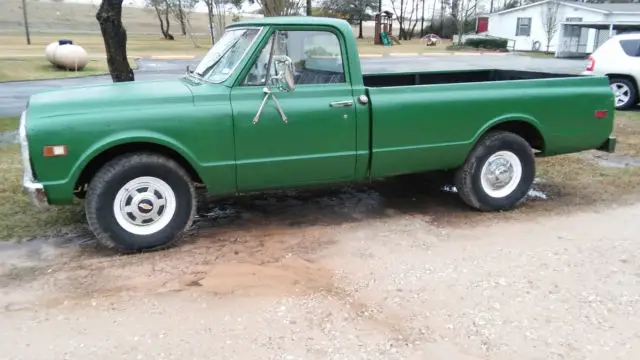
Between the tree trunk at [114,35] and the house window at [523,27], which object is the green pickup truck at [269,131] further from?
the house window at [523,27]

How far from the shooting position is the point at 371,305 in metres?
3.96

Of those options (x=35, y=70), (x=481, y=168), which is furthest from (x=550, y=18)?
(x=481, y=168)

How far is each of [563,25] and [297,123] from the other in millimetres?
38198

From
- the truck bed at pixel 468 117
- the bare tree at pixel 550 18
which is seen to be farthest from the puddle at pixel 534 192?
the bare tree at pixel 550 18

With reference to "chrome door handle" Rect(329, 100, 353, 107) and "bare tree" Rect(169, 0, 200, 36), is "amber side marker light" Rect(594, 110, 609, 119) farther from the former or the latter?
"bare tree" Rect(169, 0, 200, 36)

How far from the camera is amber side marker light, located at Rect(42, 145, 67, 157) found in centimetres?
438

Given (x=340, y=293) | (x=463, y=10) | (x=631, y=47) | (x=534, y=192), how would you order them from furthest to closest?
(x=463, y=10), (x=631, y=47), (x=534, y=192), (x=340, y=293)

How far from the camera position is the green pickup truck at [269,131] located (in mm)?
4559

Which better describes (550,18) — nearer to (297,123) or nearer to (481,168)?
(481,168)

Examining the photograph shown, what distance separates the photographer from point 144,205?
4.79 meters

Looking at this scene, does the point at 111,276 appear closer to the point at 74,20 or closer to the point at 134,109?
the point at 134,109

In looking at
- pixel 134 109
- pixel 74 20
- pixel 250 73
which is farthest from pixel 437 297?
pixel 74 20

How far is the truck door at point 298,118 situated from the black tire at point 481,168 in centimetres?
129

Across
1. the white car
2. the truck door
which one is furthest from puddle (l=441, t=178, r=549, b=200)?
the white car
